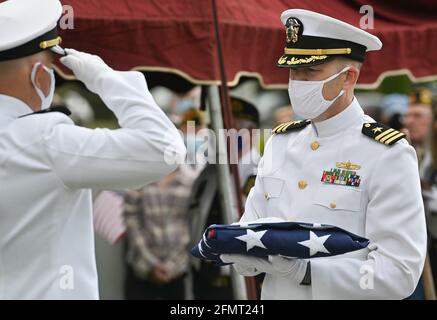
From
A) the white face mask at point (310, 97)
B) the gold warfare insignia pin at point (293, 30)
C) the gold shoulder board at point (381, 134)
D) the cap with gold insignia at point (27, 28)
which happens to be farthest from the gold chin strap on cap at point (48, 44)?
the gold shoulder board at point (381, 134)

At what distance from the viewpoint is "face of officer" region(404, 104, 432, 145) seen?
27.2 feet

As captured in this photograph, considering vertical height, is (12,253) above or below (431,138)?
below

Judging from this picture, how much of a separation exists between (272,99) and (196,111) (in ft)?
8.21

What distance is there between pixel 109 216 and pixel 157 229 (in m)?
0.32

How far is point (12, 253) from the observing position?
3.48 meters

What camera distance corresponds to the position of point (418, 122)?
8.37 meters

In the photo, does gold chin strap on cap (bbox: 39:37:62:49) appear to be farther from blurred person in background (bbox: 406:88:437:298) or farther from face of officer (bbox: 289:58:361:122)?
blurred person in background (bbox: 406:88:437:298)

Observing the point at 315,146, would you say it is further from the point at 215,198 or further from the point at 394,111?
the point at 394,111

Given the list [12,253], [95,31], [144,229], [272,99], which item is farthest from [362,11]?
[272,99]

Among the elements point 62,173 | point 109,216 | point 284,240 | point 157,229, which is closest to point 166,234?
point 157,229

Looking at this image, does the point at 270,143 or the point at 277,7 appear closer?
the point at 270,143

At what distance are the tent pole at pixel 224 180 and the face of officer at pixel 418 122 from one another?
2.44m

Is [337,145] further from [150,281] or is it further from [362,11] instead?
[150,281]

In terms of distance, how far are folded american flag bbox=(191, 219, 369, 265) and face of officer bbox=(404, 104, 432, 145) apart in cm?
460
